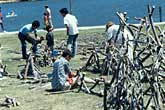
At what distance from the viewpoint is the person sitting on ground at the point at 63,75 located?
1504 centimetres

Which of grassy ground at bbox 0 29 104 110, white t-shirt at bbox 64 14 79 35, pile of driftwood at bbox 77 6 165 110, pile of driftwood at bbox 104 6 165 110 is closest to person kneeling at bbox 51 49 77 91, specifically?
grassy ground at bbox 0 29 104 110

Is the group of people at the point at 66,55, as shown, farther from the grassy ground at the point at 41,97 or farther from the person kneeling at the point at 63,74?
the grassy ground at the point at 41,97

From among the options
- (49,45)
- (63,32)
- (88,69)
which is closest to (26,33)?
(49,45)

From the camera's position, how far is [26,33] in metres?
21.8

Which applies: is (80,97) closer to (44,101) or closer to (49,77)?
(44,101)

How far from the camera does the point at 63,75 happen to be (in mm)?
15125

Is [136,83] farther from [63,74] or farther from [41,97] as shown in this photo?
[41,97]

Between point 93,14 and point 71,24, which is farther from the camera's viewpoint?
point 93,14

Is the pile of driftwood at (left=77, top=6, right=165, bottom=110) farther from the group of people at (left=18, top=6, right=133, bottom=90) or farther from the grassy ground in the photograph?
the group of people at (left=18, top=6, right=133, bottom=90)

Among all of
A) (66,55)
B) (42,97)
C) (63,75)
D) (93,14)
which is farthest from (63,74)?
(93,14)

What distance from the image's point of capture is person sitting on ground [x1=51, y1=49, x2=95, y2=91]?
49.3 ft

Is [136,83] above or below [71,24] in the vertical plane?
below

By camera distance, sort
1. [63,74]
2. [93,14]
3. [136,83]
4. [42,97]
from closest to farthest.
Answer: [136,83] < [42,97] < [63,74] < [93,14]

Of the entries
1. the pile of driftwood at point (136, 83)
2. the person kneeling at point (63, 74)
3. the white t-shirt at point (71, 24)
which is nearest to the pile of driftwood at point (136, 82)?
the pile of driftwood at point (136, 83)
